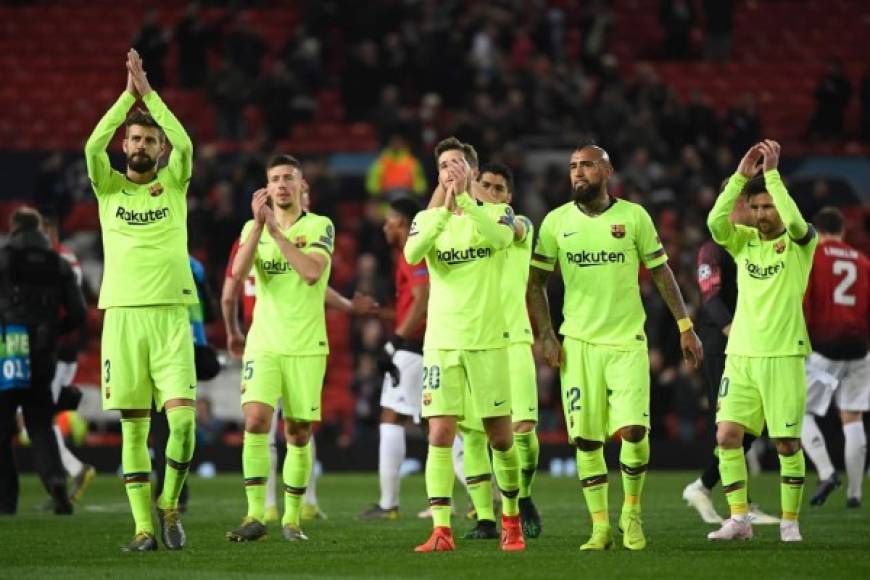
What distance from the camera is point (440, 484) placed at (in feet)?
35.3

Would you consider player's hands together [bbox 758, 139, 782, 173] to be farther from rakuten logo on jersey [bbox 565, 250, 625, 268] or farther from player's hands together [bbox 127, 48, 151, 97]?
player's hands together [bbox 127, 48, 151, 97]

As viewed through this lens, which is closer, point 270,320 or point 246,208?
point 270,320

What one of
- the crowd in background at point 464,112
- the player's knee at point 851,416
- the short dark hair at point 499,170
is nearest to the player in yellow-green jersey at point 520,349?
the short dark hair at point 499,170

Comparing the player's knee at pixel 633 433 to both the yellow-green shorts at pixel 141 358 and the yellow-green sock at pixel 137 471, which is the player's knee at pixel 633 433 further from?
the yellow-green sock at pixel 137 471

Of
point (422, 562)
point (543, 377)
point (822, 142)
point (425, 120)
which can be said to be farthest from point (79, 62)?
point (422, 562)

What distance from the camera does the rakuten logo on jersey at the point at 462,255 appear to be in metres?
11.0

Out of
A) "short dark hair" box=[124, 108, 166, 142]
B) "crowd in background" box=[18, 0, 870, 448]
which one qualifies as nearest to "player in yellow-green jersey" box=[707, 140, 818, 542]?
"short dark hair" box=[124, 108, 166, 142]

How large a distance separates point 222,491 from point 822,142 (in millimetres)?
15642

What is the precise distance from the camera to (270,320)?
469 inches

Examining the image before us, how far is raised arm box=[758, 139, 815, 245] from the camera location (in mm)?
11352

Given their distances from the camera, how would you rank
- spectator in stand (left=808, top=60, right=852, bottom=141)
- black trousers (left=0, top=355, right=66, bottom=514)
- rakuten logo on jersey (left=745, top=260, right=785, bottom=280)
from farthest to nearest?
spectator in stand (left=808, top=60, right=852, bottom=141)
black trousers (left=0, top=355, right=66, bottom=514)
rakuten logo on jersey (left=745, top=260, right=785, bottom=280)

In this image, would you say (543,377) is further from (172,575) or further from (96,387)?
(172,575)

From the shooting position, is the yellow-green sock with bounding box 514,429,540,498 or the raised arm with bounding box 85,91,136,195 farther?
the yellow-green sock with bounding box 514,429,540,498

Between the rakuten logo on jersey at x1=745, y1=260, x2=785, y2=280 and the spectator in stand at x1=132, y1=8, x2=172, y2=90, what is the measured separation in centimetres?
1721
